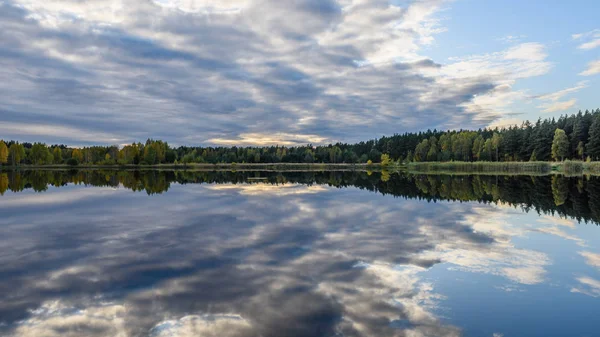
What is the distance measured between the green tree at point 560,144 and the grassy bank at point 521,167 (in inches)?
527

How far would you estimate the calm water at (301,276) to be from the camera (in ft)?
21.2

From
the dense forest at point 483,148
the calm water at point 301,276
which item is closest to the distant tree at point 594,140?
the dense forest at point 483,148

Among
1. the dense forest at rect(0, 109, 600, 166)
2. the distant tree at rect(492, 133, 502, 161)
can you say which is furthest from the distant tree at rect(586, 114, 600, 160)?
the distant tree at rect(492, 133, 502, 161)

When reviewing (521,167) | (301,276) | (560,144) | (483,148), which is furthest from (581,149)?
(301,276)

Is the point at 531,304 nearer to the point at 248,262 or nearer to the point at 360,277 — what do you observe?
the point at 360,277

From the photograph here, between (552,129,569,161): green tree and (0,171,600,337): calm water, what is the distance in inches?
3832

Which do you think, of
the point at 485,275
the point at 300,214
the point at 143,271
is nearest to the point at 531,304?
the point at 485,275

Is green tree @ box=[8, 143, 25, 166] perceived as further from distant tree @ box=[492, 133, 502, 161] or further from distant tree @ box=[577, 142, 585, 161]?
distant tree @ box=[577, 142, 585, 161]

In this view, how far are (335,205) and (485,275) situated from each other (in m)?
15.1

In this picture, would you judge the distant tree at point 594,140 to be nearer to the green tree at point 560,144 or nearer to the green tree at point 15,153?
the green tree at point 560,144

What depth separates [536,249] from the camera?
39.2 ft

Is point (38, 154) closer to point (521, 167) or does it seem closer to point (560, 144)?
point (521, 167)

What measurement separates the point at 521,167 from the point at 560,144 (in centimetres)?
1646

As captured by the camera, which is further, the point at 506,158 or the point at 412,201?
the point at 506,158
